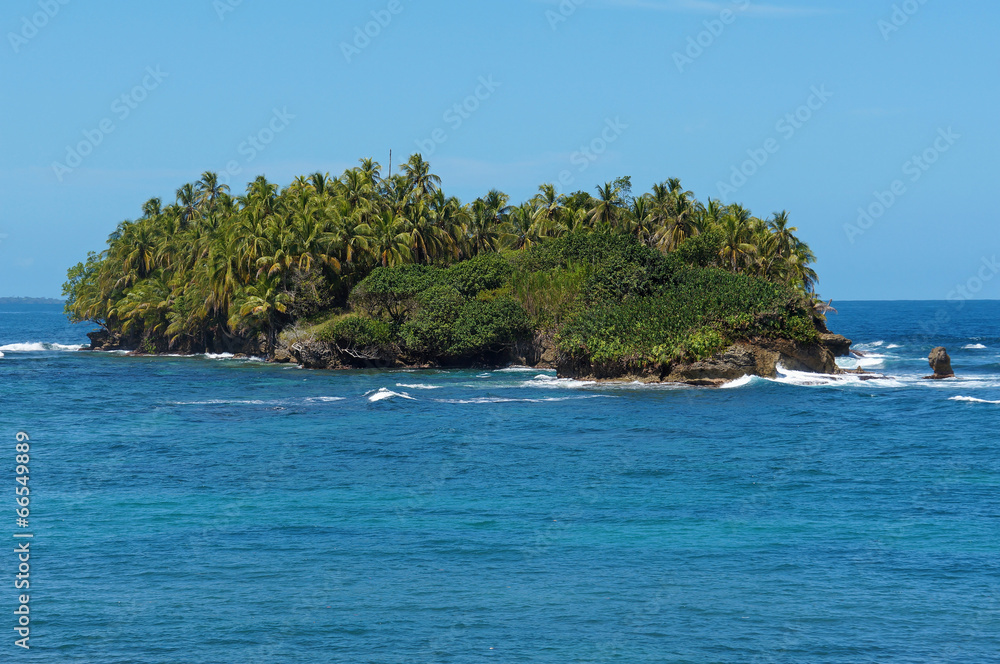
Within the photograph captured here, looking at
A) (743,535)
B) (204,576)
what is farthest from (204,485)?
(743,535)

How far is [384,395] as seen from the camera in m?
53.1

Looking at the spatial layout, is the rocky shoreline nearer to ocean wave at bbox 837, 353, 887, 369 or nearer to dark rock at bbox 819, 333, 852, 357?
ocean wave at bbox 837, 353, 887, 369

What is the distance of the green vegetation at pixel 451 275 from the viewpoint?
60750 mm

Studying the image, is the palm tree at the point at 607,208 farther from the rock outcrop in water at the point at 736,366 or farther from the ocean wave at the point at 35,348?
the ocean wave at the point at 35,348

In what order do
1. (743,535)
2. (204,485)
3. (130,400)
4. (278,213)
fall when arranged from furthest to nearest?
(278,213) → (130,400) → (204,485) → (743,535)

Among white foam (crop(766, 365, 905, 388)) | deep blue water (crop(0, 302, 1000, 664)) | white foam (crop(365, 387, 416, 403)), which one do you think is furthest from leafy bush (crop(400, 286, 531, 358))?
deep blue water (crop(0, 302, 1000, 664))

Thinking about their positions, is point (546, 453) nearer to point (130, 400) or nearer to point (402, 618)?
point (402, 618)

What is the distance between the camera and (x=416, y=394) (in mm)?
54688

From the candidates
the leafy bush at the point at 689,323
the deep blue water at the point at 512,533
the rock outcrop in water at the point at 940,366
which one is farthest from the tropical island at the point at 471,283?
the deep blue water at the point at 512,533

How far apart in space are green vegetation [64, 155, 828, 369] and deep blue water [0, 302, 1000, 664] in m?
12.4

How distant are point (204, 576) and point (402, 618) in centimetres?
492

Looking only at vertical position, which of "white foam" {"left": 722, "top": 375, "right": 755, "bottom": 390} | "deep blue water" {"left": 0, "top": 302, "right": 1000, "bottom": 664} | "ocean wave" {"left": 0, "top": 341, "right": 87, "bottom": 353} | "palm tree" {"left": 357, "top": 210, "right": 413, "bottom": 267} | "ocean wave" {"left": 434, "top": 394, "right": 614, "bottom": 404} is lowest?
"deep blue water" {"left": 0, "top": 302, "right": 1000, "bottom": 664}

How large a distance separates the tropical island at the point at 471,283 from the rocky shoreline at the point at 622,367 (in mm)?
121

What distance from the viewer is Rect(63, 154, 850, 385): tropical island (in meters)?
60.0
